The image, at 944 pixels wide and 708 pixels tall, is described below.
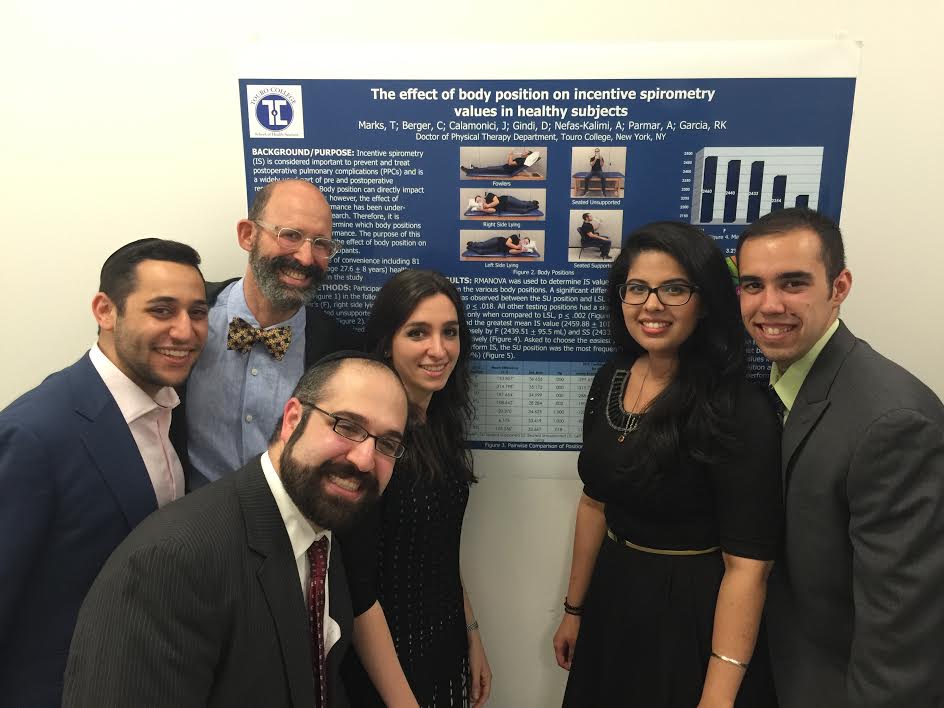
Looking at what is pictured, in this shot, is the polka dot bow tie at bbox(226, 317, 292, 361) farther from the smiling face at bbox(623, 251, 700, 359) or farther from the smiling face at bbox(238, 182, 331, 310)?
the smiling face at bbox(623, 251, 700, 359)

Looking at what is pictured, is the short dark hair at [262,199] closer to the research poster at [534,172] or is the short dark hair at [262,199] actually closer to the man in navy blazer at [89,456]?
the research poster at [534,172]

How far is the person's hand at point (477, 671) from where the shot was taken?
7.00 feet

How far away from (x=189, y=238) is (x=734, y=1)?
210cm

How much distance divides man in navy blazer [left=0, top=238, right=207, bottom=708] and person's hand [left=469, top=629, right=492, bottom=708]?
3.98 feet

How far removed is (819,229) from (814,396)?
442 millimetres

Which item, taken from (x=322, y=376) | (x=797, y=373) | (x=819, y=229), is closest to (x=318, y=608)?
(x=322, y=376)

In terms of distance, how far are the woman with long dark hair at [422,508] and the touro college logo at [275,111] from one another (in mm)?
707

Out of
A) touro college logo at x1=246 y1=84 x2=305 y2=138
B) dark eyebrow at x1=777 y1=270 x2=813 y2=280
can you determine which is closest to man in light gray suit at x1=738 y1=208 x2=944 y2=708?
dark eyebrow at x1=777 y1=270 x2=813 y2=280

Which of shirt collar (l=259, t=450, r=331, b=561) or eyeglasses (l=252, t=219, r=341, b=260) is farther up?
eyeglasses (l=252, t=219, r=341, b=260)

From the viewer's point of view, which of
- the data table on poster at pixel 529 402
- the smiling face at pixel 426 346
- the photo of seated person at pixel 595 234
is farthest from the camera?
the data table on poster at pixel 529 402

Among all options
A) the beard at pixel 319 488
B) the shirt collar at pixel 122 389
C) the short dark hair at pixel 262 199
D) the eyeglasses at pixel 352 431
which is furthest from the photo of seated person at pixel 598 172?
the shirt collar at pixel 122 389

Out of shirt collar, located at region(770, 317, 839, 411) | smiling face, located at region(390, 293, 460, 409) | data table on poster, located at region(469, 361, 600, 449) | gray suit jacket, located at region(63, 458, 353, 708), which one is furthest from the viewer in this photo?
data table on poster, located at region(469, 361, 600, 449)

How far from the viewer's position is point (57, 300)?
7.23 feet

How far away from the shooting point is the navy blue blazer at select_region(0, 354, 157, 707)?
1.33 metres
